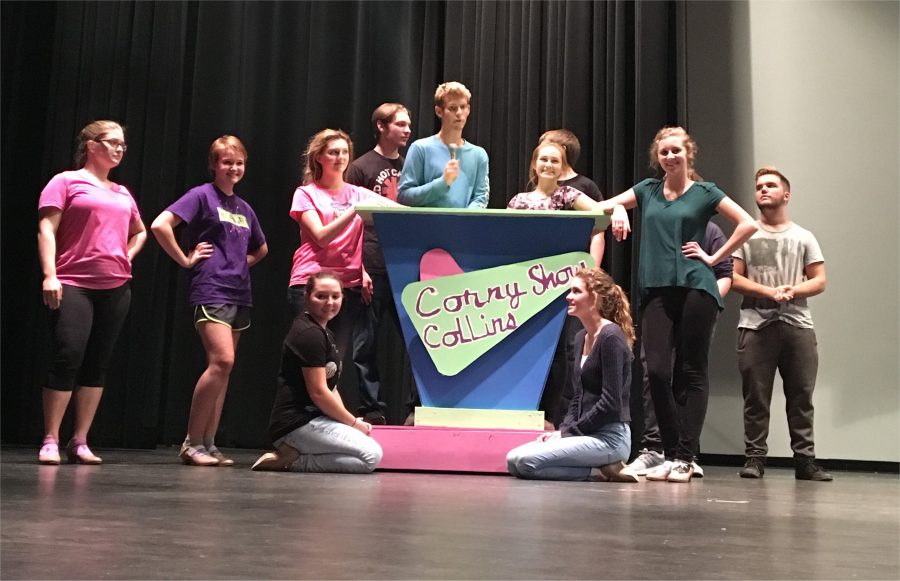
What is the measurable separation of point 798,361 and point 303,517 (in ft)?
9.07

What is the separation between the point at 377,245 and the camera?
398 cm

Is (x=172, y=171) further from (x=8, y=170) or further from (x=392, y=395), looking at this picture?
(x=392, y=395)

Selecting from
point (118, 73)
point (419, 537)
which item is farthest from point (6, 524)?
point (118, 73)

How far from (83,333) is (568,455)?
173cm

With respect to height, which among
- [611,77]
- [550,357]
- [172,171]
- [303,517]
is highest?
[611,77]

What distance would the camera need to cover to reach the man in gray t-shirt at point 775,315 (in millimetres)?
4074

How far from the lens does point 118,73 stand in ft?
17.7

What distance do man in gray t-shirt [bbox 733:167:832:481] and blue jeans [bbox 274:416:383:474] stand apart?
5.46 ft

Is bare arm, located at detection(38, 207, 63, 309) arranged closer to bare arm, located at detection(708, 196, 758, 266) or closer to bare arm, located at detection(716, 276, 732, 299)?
bare arm, located at detection(708, 196, 758, 266)

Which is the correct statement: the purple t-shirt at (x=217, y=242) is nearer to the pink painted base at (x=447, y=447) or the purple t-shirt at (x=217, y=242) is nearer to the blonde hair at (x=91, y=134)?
the blonde hair at (x=91, y=134)

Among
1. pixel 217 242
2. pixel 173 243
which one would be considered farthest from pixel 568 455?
pixel 173 243

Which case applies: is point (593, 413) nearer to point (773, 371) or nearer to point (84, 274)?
point (773, 371)

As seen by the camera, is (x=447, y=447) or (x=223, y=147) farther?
(x=223, y=147)

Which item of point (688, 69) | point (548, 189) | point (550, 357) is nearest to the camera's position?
point (550, 357)
